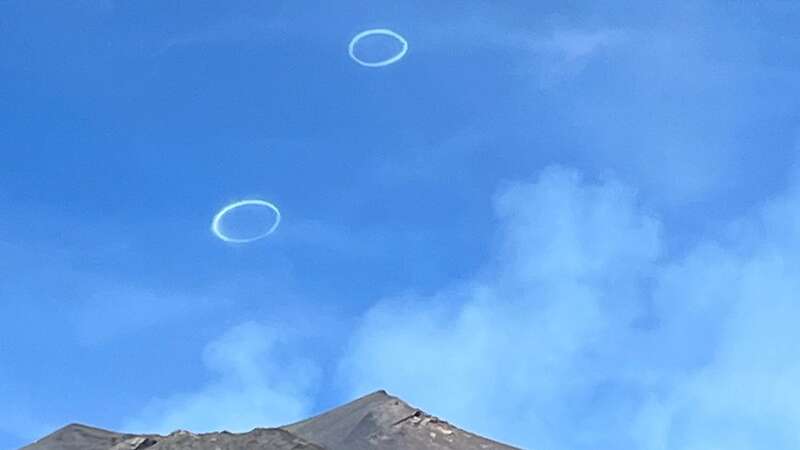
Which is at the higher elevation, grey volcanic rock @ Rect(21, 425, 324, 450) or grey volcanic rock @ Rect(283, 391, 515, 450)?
grey volcanic rock @ Rect(283, 391, 515, 450)

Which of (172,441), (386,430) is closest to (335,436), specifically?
(386,430)

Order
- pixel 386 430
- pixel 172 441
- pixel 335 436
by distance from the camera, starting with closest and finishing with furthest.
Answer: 1. pixel 172 441
2. pixel 386 430
3. pixel 335 436

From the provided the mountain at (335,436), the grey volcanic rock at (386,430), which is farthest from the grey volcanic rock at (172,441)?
the grey volcanic rock at (386,430)

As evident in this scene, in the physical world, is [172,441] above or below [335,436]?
below

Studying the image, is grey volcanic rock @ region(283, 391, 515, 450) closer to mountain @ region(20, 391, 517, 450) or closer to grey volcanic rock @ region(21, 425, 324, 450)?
mountain @ region(20, 391, 517, 450)

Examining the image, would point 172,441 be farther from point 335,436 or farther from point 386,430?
point 386,430

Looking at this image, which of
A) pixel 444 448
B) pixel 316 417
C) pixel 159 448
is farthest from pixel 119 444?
pixel 444 448

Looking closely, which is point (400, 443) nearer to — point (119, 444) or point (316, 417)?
point (316, 417)

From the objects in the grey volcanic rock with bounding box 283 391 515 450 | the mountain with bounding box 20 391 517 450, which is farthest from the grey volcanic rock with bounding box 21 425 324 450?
the grey volcanic rock with bounding box 283 391 515 450
